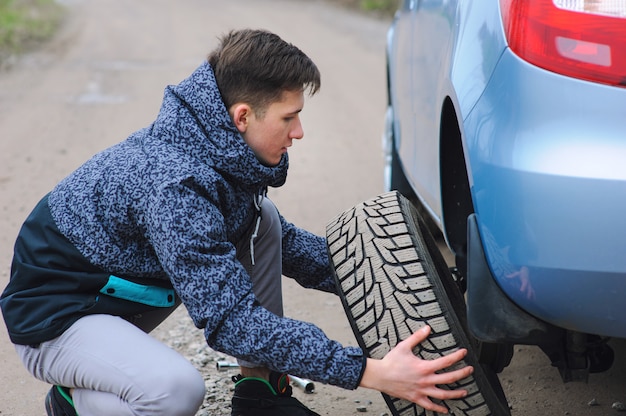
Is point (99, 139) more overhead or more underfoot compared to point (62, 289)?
more underfoot

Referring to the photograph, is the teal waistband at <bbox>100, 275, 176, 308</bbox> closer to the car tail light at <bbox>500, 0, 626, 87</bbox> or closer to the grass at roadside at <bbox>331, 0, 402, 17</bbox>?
the car tail light at <bbox>500, 0, 626, 87</bbox>

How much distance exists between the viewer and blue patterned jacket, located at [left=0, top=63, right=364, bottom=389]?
2068 millimetres

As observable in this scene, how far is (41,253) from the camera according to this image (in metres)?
2.28

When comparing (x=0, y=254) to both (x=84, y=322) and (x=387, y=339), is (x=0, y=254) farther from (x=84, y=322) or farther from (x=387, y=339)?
(x=387, y=339)

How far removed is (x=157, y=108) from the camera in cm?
795

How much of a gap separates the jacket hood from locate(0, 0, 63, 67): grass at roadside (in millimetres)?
8827

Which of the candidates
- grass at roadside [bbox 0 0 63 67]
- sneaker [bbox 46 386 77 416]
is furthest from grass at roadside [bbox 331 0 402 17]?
sneaker [bbox 46 386 77 416]

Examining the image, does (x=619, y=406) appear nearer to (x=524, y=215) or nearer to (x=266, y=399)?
(x=266, y=399)

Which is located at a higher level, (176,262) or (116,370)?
(176,262)

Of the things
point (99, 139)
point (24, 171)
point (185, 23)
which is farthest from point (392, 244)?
point (185, 23)

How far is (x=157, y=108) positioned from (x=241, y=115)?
5923mm

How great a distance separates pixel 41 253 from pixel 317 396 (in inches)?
44.2

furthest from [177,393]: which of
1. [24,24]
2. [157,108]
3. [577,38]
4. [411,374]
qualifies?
[24,24]

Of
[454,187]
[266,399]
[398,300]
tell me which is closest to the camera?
[398,300]
